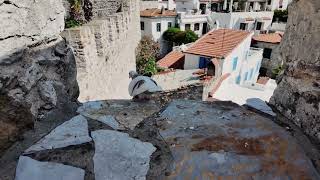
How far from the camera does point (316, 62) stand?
1.77 m

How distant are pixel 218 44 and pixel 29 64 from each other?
12.1 m

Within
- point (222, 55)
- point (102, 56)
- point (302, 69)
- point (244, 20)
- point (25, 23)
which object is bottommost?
point (222, 55)

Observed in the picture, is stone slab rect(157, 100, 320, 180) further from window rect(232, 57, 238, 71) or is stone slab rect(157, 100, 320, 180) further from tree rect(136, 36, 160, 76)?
tree rect(136, 36, 160, 76)

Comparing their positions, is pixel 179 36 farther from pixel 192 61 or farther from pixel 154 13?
pixel 192 61

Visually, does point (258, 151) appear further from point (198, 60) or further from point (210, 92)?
point (198, 60)

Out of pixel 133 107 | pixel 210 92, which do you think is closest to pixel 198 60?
pixel 210 92

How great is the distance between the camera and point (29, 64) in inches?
69.6

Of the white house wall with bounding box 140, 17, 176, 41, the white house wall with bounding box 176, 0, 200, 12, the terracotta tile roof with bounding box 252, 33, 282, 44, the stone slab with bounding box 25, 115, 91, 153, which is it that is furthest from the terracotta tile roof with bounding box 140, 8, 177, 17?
the stone slab with bounding box 25, 115, 91, 153

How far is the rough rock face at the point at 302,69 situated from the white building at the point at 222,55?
8.55 m

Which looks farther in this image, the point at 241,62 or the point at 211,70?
the point at 241,62

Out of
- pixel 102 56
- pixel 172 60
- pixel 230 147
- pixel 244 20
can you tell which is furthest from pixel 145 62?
pixel 230 147

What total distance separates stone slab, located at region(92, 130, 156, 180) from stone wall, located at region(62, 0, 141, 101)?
272 centimetres

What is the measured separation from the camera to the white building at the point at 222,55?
11648 millimetres

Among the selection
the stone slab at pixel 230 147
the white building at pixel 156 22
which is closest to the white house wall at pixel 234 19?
the white building at pixel 156 22
